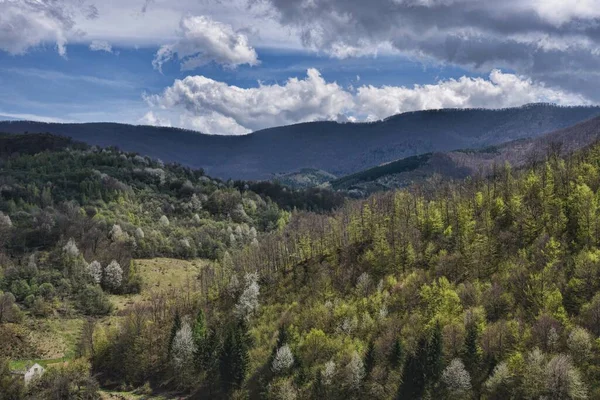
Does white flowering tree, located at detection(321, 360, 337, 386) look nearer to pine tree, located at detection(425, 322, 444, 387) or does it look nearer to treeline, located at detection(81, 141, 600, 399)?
treeline, located at detection(81, 141, 600, 399)

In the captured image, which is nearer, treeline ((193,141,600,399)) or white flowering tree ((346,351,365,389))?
treeline ((193,141,600,399))

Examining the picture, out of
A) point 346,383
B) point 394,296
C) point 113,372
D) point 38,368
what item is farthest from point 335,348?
point 38,368

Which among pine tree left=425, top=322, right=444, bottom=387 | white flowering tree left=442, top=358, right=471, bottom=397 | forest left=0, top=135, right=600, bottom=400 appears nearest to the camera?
white flowering tree left=442, top=358, right=471, bottom=397

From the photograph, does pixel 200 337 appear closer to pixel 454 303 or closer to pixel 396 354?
pixel 396 354

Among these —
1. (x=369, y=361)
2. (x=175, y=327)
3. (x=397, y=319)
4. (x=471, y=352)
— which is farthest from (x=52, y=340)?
(x=471, y=352)

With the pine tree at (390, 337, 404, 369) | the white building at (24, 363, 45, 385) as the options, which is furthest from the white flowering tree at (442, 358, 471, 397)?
the white building at (24, 363, 45, 385)

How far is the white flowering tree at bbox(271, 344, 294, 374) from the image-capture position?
133m

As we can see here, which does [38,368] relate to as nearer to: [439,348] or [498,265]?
[439,348]

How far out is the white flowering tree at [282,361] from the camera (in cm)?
13300

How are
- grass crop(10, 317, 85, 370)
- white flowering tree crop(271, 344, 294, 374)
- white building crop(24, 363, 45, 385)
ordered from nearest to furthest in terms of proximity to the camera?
white flowering tree crop(271, 344, 294, 374)
white building crop(24, 363, 45, 385)
grass crop(10, 317, 85, 370)

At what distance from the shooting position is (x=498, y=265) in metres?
148

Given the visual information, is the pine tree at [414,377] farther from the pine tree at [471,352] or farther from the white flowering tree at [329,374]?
the white flowering tree at [329,374]

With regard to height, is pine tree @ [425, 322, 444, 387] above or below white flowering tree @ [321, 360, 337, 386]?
above

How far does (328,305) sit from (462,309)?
38.5m
